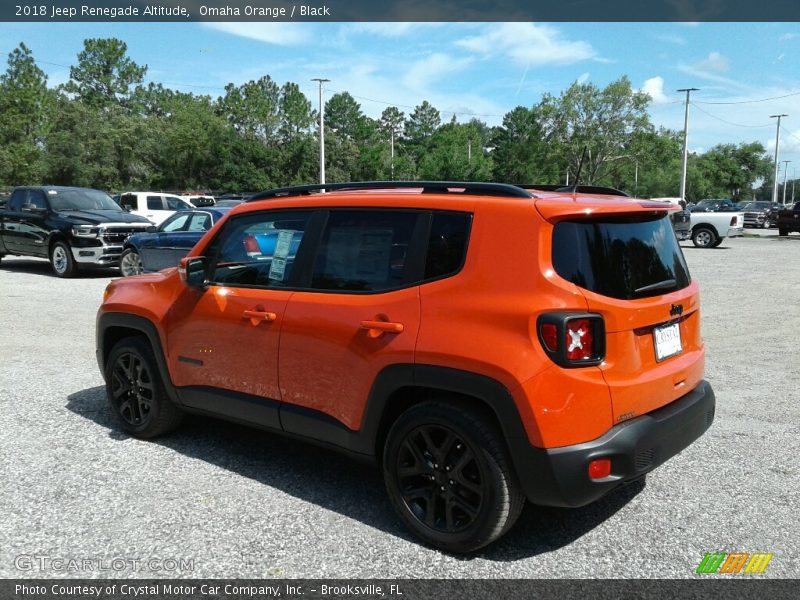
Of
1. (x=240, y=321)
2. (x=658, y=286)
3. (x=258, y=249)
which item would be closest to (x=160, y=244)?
(x=258, y=249)

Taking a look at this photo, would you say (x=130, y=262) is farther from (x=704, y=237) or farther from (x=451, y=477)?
(x=704, y=237)

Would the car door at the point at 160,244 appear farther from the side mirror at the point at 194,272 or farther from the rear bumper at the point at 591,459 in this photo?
the rear bumper at the point at 591,459

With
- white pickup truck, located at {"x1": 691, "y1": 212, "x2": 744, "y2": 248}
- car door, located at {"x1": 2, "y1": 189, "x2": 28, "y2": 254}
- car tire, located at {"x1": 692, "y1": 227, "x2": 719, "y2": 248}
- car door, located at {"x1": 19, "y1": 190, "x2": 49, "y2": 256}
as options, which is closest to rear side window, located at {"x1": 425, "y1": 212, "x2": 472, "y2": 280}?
car door, located at {"x1": 19, "y1": 190, "x2": 49, "y2": 256}

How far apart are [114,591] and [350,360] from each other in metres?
1.46

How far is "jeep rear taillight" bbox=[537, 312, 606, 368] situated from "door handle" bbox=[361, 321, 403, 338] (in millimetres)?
713

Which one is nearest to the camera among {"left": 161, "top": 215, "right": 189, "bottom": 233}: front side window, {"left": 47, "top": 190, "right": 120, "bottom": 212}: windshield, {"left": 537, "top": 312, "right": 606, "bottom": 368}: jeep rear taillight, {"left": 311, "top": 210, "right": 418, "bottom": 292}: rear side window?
{"left": 537, "top": 312, "right": 606, "bottom": 368}: jeep rear taillight

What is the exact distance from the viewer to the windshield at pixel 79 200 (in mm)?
14914

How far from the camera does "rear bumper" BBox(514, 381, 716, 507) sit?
2879 millimetres

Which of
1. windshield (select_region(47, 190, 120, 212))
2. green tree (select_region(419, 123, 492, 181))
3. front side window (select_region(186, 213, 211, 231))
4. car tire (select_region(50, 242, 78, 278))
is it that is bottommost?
car tire (select_region(50, 242, 78, 278))

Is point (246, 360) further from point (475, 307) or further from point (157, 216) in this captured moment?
point (157, 216)

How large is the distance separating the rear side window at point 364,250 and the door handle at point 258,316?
32cm

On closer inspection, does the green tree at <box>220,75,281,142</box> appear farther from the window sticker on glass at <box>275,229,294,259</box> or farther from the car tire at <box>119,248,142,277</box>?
the window sticker on glass at <box>275,229,294,259</box>

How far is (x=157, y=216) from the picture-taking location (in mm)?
22250

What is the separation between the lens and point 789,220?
3169 cm
